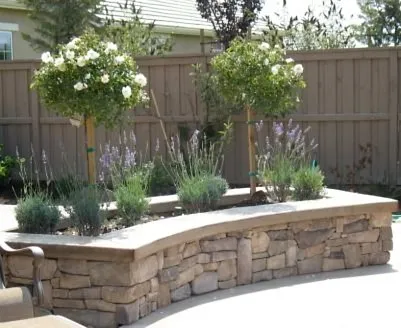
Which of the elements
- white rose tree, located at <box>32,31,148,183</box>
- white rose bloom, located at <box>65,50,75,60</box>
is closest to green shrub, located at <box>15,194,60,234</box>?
white rose tree, located at <box>32,31,148,183</box>

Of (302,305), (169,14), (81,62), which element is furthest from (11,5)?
(302,305)

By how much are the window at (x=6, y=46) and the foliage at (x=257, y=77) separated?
353 inches

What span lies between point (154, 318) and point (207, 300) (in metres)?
0.63

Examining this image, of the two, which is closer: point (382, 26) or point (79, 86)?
point (79, 86)

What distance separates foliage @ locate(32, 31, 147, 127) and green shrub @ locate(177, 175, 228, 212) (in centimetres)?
97

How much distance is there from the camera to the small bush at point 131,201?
21.9 feet

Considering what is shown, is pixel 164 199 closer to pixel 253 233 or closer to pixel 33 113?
pixel 253 233

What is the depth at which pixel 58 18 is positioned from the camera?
1498 centimetres

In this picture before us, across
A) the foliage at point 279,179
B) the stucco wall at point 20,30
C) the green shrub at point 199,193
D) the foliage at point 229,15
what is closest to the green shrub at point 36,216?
the green shrub at point 199,193

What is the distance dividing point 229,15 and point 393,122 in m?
7.77

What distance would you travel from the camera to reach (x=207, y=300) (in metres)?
6.15

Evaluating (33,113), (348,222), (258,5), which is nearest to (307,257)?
(348,222)

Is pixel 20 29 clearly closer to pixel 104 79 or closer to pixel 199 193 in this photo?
pixel 199 193

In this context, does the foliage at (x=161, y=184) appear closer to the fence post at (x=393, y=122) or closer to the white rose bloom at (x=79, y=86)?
the fence post at (x=393, y=122)
